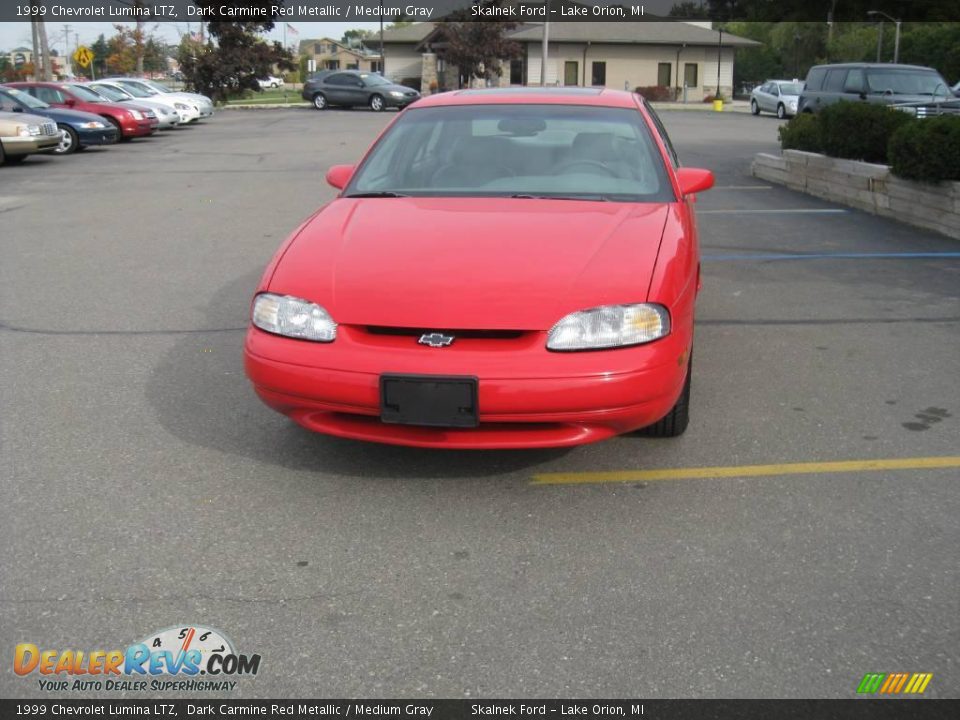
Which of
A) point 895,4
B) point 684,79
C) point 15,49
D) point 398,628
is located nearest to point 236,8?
point 684,79

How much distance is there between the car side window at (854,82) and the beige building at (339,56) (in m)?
79.9

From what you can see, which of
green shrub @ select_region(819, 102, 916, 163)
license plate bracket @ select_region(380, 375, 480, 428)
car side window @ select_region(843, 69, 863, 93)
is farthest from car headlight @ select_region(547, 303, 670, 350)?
car side window @ select_region(843, 69, 863, 93)

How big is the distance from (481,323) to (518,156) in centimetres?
178

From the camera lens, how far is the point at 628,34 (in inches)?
2360

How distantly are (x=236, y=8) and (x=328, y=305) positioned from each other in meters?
53.2

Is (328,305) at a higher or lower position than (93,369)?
higher

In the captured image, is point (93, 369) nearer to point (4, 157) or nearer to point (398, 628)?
point (398, 628)

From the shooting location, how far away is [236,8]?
52.2 metres

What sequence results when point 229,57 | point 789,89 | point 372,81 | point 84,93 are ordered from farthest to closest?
point 229,57 < point 372,81 < point 789,89 < point 84,93

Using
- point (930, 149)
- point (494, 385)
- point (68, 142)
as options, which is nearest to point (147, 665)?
point (494, 385)

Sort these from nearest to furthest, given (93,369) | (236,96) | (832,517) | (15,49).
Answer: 1. (832,517)
2. (93,369)
3. (236,96)
4. (15,49)

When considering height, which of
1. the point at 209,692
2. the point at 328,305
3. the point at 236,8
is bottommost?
the point at 209,692

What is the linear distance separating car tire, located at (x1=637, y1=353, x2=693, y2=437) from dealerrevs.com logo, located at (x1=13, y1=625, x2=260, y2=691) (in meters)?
2.27

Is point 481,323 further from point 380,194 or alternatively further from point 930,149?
point 930,149
